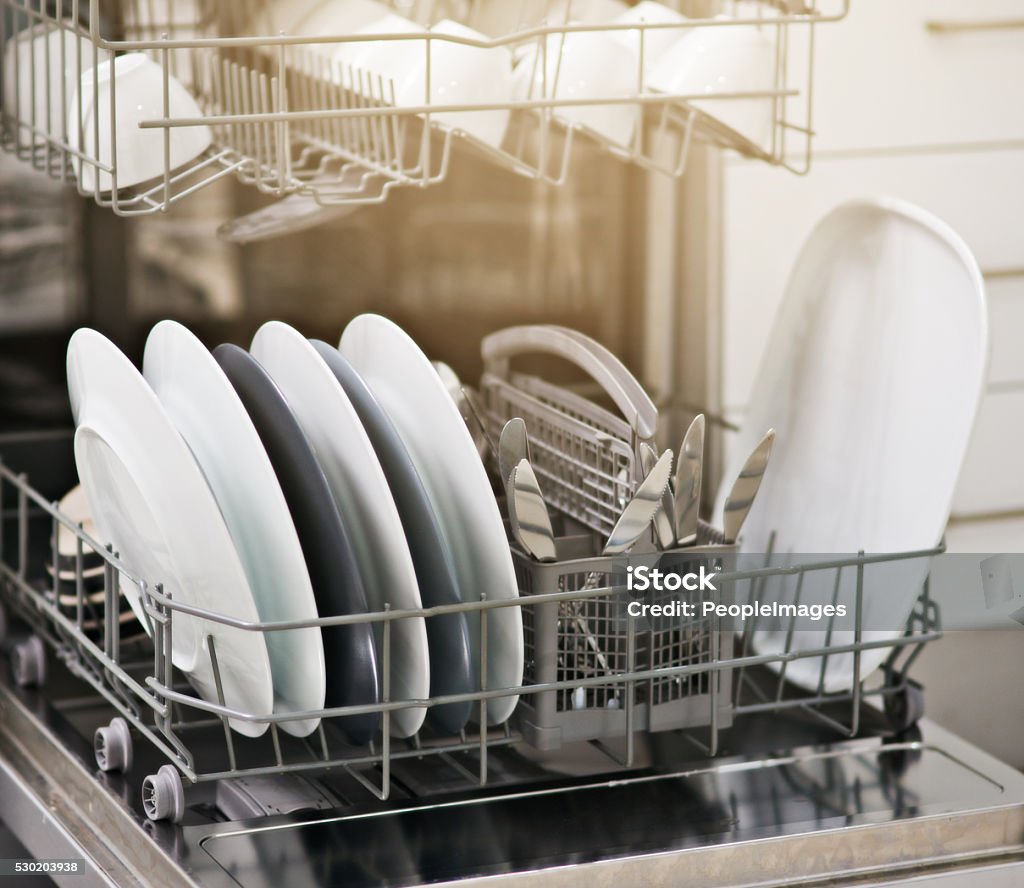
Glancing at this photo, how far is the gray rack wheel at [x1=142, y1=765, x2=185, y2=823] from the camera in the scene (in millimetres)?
820

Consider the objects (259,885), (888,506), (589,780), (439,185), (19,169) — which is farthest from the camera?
(439,185)

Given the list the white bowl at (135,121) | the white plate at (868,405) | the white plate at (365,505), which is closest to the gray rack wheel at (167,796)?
the white plate at (365,505)

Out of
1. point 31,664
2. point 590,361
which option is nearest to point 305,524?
point 590,361

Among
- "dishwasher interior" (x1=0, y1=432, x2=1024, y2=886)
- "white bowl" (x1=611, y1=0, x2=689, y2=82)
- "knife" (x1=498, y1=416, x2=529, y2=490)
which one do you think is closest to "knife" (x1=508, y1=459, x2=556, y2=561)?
"knife" (x1=498, y1=416, x2=529, y2=490)

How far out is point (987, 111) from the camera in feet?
A: 4.50

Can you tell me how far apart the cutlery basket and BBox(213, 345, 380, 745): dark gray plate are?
0.32ft

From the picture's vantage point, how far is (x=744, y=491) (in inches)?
33.5

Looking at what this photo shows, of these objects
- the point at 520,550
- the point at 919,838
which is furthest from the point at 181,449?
the point at 919,838

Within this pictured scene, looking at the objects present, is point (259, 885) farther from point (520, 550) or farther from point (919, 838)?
point (919, 838)

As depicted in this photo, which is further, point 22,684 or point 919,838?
point 22,684

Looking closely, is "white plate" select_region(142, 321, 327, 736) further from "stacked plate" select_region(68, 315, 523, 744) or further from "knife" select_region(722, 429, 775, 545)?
"knife" select_region(722, 429, 775, 545)

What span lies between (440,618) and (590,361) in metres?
0.21

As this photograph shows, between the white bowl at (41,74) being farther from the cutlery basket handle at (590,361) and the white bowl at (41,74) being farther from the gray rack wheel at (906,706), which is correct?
the gray rack wheel at (906,706)

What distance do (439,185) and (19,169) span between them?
0.35 metres
